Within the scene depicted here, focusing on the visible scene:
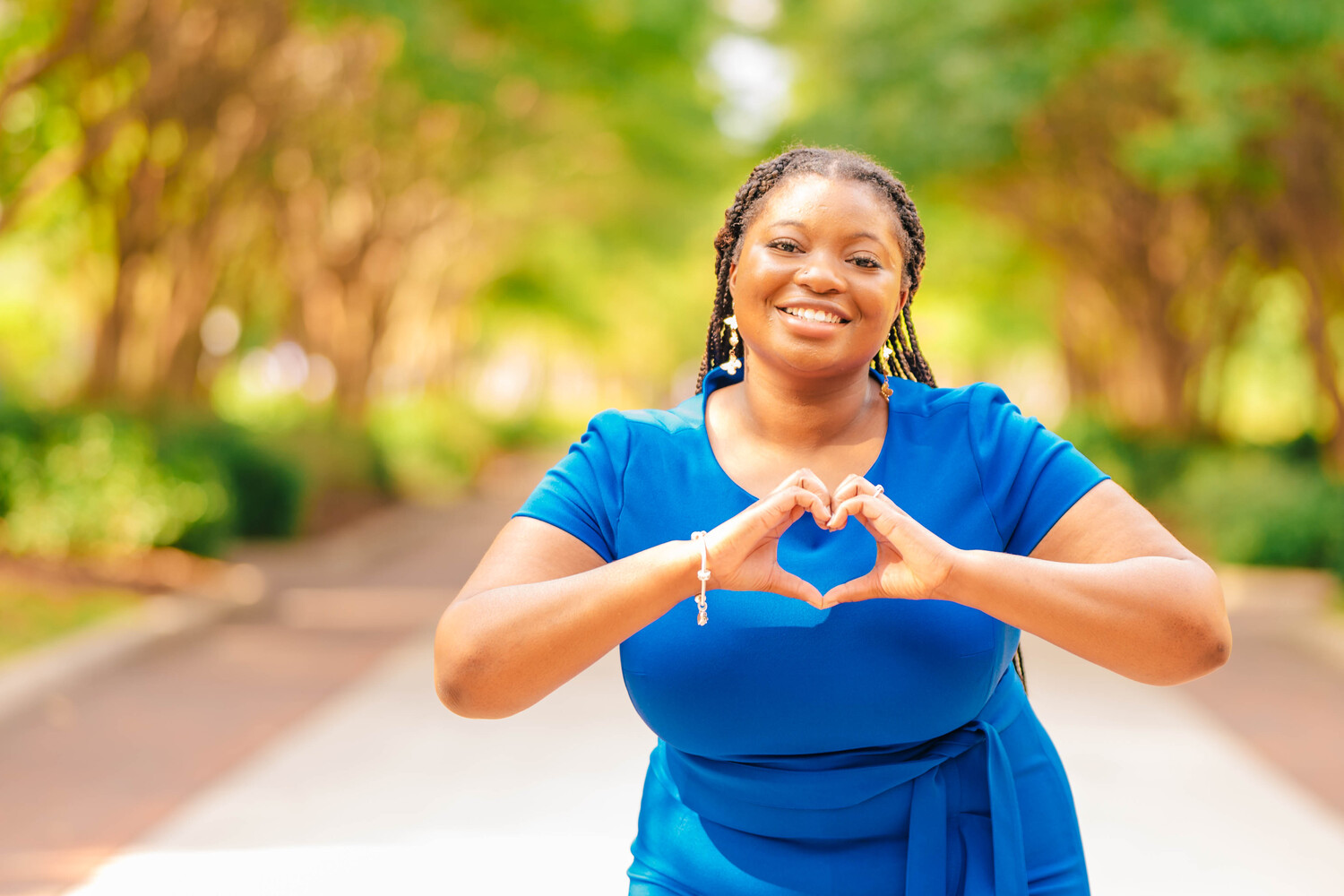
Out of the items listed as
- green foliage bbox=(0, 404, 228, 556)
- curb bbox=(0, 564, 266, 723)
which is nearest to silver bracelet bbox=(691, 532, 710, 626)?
curb bbox=(0, 564, 266, 723)

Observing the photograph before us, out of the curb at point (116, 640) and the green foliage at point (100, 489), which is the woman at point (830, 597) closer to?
the curb at point (116, 640)

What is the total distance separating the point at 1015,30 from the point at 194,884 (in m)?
11.9

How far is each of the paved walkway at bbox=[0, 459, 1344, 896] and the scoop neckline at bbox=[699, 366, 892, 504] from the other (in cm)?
335

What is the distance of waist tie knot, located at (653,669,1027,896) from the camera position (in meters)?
2.17

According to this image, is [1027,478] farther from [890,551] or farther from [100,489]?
[100,489]

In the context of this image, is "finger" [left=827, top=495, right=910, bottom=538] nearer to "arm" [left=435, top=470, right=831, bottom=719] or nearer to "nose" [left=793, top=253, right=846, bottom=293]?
"arm" [left=435, top=470, right=831, bottom=719]

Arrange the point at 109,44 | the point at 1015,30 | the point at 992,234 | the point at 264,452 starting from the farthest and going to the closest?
the point at 992,234, the point at 264,452, the point at 1015,30, the point at 109,44

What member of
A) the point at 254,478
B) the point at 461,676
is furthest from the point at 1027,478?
the point at 254,478

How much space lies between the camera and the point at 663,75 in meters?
20.3

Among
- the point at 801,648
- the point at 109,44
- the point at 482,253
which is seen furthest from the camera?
the point at 482,253

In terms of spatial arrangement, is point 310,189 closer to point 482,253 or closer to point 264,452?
point 264,452

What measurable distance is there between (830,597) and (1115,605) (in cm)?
39

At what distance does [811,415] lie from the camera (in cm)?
→ 235

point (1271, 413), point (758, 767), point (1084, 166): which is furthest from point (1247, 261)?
point (1271, 413)
